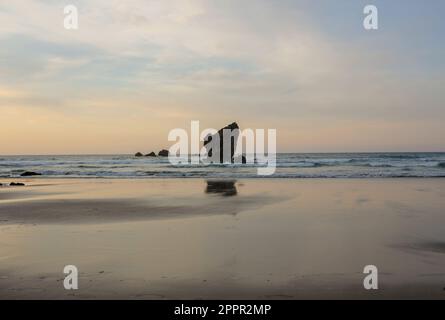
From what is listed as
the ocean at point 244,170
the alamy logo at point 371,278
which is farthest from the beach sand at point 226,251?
the ocean at point 244,170

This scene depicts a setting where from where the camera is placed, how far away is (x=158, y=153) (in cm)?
9344

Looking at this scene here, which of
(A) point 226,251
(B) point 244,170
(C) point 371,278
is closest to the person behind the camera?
(C) point 371,278

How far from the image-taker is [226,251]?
6770mm

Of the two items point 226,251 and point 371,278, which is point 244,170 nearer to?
point 226,251

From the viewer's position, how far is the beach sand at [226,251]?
16.2 ft

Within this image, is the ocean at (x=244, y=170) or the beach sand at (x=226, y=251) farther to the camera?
the ocean at (x=244, y=170)

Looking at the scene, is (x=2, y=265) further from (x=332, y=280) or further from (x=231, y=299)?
(x=332, y=280)

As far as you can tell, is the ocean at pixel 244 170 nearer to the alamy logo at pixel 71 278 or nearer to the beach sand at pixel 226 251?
the beach sand at pixel 226 251

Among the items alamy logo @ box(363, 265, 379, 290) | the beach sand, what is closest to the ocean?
the beach sand

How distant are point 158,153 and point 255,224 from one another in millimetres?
85589

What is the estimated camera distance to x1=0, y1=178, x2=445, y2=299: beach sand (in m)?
4.94

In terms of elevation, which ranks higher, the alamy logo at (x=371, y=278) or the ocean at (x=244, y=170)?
the ocean at (x=244, y=170)

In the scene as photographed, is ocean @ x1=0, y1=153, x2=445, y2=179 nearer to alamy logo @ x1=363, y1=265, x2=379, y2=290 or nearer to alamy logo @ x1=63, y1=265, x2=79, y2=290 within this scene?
alamy logo @ x1=363, y1=265, x2=379, y2=290

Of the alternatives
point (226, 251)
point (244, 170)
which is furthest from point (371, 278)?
point (244, 170)
